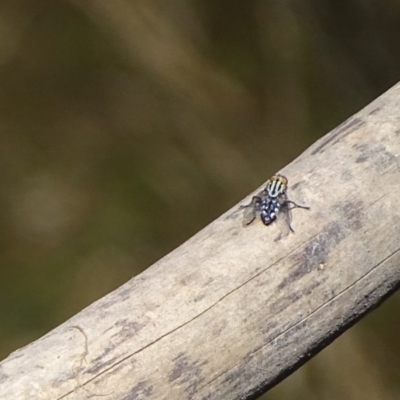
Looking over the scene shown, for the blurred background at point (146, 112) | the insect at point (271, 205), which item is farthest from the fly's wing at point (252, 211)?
the blurred background at point (146, 112)

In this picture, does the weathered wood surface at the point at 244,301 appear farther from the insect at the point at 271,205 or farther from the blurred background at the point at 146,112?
the blurred background at the point at 146,112

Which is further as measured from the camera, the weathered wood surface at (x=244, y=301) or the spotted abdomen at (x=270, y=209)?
the spotted abdomen at (x=270, y=209)

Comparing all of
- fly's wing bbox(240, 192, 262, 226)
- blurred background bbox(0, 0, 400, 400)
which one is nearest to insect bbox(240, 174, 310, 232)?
fly's wing bbox(240, 192, 262, 226)

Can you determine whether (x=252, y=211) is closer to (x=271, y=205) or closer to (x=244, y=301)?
(x=271, y=205)

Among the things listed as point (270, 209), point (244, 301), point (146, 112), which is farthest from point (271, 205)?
point (146, 112)

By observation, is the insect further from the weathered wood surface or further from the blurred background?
the blurred background

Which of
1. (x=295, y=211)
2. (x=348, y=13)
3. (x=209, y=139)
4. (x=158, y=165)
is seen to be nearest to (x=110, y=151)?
(x=158, y=165)

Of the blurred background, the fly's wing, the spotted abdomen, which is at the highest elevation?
the blurred background

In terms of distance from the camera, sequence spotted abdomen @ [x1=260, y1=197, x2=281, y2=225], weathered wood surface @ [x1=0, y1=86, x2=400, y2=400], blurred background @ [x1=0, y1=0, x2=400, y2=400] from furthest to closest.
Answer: blurred background @ [x1=0, y1=0, x2=400, y2=400]
spotted abdomen @ [x1=260, y1=197, x2=281, y2=225]
weathered wood surface @ [x1=0, y1=86, x2=400, y2=400]
